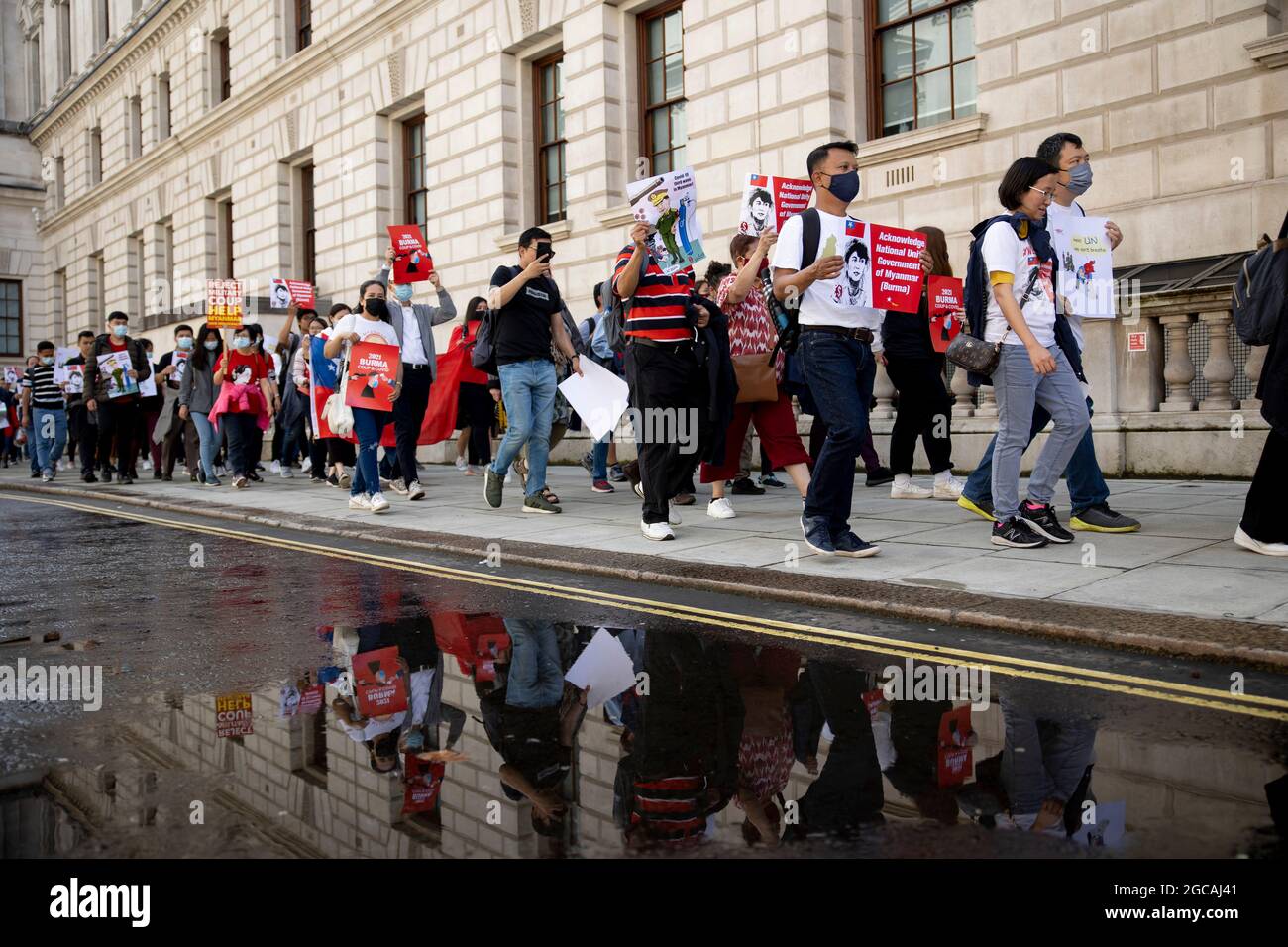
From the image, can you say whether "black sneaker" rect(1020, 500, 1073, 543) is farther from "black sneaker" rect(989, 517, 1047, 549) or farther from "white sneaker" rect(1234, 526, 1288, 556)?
"white sneaker" rect(1234, 526, 1288, 556)

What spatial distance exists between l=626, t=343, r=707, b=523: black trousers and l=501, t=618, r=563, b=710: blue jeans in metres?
2.29

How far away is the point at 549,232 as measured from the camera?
17.6 metres

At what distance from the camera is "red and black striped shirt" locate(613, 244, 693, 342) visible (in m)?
7.19

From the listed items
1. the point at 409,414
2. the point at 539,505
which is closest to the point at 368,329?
the point at 409,414

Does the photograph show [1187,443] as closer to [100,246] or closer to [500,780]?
[500,780]

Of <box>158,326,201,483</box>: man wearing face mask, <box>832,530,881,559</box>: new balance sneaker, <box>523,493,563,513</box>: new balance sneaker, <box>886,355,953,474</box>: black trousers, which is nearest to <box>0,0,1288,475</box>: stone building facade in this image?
<box>886,355,953,474</box>: black trousers

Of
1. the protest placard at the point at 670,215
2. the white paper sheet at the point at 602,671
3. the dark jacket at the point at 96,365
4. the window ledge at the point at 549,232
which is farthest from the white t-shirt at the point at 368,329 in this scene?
the window ledge at the point at 549,232

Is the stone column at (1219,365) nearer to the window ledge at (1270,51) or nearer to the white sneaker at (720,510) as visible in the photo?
the window ledge at (1270,51)

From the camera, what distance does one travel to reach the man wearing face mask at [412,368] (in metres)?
11.4

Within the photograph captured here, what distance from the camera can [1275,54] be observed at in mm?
10039

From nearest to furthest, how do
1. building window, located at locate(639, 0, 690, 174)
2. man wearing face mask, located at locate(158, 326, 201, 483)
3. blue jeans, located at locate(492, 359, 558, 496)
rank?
1. blue jeans, located at locate(492, 359, 558, 496)
2. man wearing face mask, located at locate(158, 326, 201, 483)
3. building window, located at locate(639, 0, 690, 174)

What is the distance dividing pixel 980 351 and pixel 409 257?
6.19m
